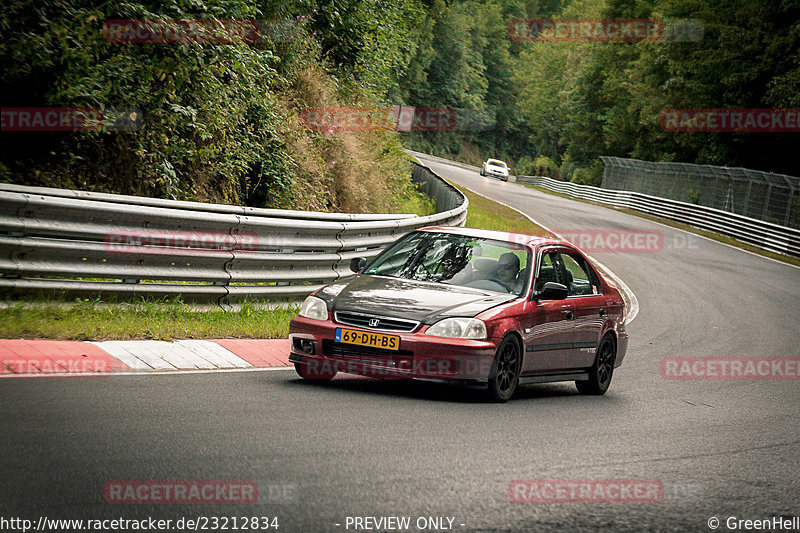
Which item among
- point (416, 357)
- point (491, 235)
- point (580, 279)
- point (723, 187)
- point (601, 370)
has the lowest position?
point (601, 370)

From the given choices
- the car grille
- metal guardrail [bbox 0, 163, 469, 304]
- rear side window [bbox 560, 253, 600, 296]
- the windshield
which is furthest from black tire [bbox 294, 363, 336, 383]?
rear side window [bbox 560, 253, 600, 296]

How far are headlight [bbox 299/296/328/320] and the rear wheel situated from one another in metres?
0.41

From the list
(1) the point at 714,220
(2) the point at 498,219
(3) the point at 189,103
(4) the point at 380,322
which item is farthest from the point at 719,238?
(4) the point at 380,322

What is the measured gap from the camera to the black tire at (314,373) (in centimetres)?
823

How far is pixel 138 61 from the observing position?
39.3 feet

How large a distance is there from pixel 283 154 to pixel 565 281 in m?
7.74

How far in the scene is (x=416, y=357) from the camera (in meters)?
7.80

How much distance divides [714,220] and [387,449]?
123ft

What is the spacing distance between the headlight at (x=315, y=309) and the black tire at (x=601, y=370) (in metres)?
3.26

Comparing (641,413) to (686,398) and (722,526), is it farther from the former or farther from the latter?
(722,526)

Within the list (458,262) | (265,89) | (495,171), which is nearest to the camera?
(458,262)

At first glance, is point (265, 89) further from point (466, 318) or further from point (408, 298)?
point (466, 318)

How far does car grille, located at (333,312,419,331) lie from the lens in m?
7.91

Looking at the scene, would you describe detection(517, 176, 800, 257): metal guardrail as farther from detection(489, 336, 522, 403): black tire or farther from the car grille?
the car grille
